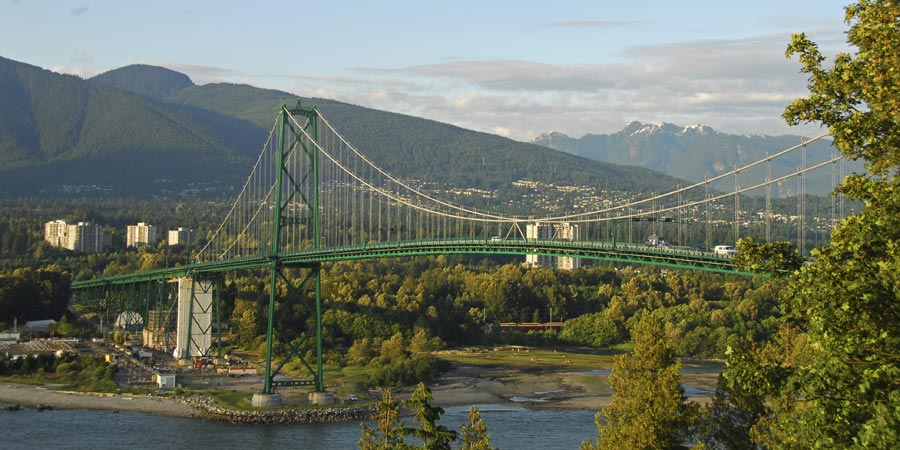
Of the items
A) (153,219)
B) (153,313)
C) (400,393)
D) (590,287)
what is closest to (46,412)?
(400,393)

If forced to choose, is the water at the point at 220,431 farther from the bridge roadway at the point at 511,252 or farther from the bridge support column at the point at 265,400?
the bridge roadway at the point at 511,252

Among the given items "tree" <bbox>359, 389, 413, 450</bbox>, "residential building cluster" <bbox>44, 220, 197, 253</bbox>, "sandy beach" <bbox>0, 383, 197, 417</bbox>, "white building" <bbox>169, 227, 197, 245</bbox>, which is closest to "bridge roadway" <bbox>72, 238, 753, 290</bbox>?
"sandy beach" <bbox>0, 383, 197, 417</bbox>

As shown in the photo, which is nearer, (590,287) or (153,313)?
(153,313)

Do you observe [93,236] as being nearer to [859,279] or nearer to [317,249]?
[317,249]

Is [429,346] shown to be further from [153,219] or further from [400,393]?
[153,219]

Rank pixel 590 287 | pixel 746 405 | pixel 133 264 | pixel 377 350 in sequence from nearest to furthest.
→ pixel 746 405, pixel 377 350, pixel 590 287, pixel 133 264

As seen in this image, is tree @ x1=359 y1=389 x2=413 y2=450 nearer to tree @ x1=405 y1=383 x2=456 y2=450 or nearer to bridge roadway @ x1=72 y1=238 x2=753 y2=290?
tree @ x1=405 y1=383 x2=456 y2=450

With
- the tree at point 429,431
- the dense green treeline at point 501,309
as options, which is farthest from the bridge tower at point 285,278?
the tree at point 429,431
